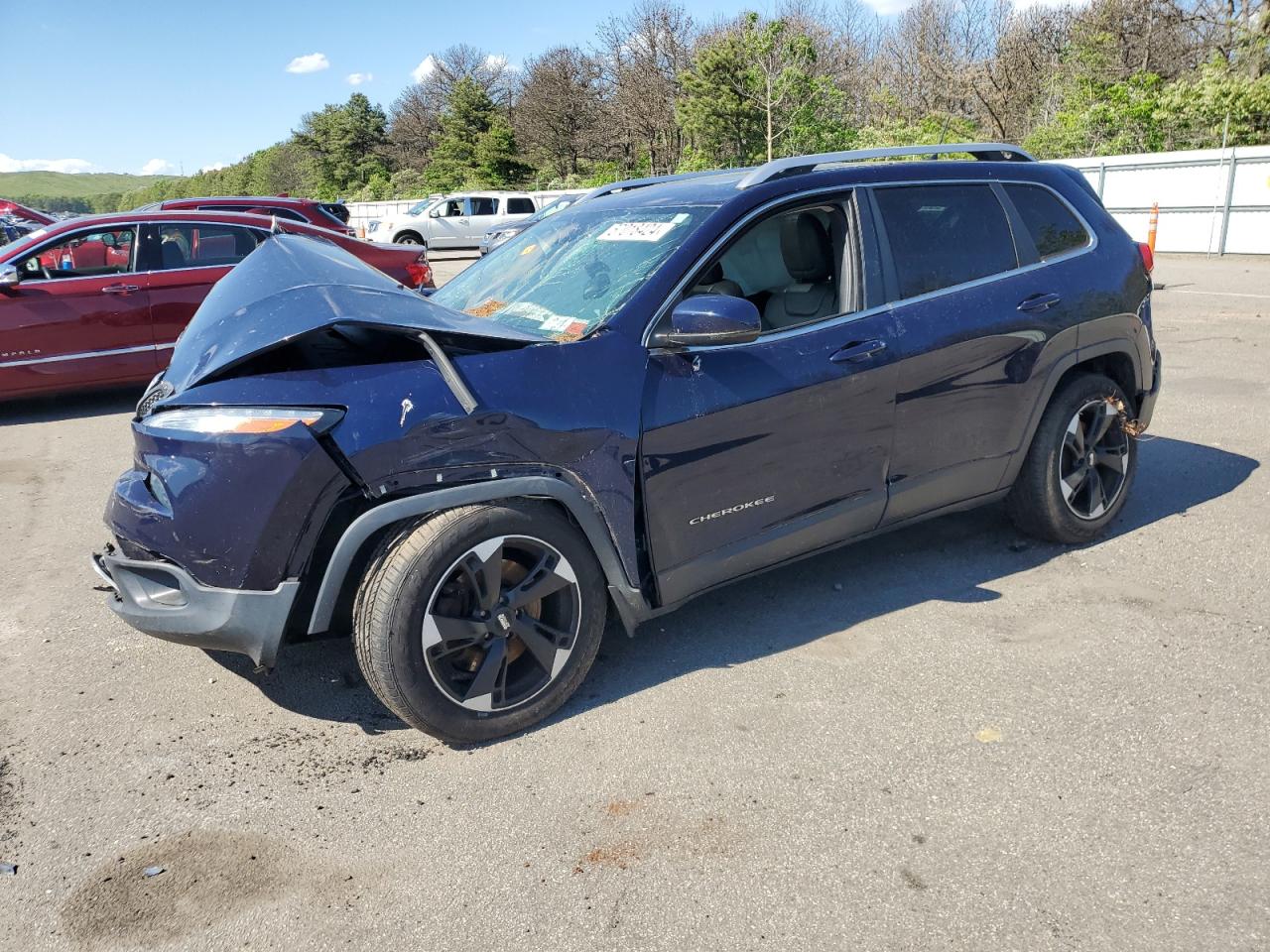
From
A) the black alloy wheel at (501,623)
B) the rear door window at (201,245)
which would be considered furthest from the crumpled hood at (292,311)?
the rear door window at (201,245)

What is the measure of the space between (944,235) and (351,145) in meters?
72.1

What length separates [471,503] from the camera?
9.84 ft

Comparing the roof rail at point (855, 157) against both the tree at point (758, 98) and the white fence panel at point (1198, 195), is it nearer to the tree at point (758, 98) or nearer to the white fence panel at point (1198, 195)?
the white fence panel at point (1198, 195)

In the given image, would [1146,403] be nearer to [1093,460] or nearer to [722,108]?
[1093,460]

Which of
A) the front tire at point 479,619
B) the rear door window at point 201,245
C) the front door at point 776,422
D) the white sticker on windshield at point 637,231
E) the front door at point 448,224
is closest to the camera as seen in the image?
the front tire at point 479,619

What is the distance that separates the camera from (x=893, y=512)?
3.97 metres

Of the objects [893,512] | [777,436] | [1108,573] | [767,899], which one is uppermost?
[777,436]

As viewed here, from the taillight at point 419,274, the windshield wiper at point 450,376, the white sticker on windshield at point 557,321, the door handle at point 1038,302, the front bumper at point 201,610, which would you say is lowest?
the front bumper at point 201,610

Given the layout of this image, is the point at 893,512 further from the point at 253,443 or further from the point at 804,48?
the point at 804,48

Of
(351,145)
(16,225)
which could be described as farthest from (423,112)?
(16,225)

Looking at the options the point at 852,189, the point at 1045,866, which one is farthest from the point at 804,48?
the point at 1045,866

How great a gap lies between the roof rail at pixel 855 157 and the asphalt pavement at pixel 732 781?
176 centimetres

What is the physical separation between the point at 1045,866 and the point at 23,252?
354 inches

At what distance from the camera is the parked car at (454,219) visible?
29750 millimetres
